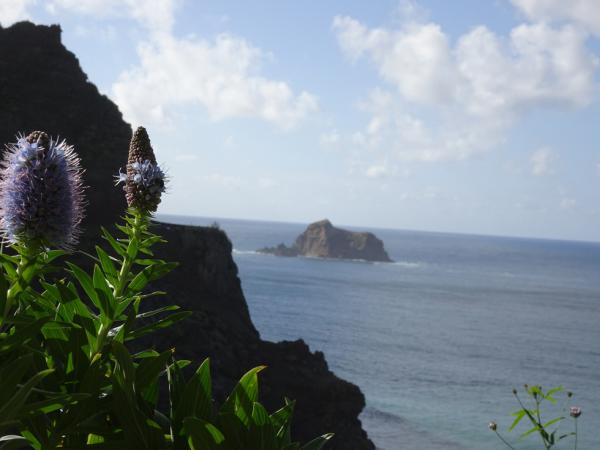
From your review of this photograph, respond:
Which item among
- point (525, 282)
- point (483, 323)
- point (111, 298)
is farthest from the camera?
point (525, 282)

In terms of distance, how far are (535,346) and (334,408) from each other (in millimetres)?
52476

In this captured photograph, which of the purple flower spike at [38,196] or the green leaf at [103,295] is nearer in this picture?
the purple flower spike at [38,196]

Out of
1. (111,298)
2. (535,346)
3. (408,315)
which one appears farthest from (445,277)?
(111,298)

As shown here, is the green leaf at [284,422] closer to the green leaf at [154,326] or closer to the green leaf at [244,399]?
the green leaf at [244,399]

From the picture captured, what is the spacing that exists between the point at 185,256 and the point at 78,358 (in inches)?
1457

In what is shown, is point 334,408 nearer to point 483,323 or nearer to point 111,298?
point 111,298

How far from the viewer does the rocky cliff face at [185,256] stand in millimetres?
33412

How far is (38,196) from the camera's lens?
202cm

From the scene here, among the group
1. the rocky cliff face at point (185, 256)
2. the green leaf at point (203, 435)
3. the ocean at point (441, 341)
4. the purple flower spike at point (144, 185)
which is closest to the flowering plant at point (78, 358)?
the green leaf at point (203, 435)

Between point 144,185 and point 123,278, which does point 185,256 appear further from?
point 123,278

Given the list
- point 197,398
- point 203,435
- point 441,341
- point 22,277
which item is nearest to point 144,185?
point 22,277

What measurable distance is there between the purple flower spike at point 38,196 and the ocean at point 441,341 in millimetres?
22162

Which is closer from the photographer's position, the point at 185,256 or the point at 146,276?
the point at 146,276

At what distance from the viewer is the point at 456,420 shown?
50.2 m
